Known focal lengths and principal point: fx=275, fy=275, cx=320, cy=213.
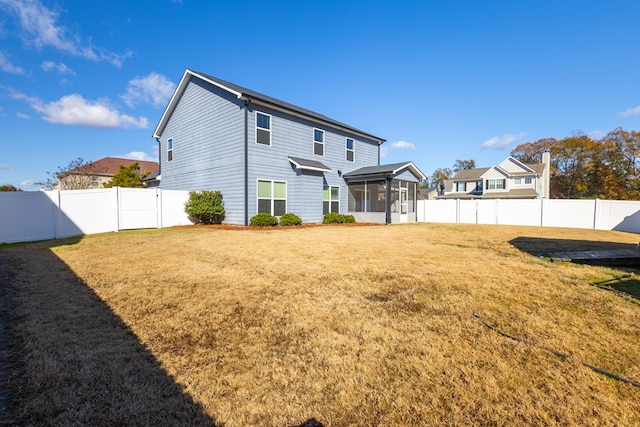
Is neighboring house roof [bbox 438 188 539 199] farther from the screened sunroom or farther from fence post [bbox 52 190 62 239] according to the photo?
fence post [bbox 52 190 62 239]

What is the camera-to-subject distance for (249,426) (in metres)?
1.78

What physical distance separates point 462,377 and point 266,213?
1306cm

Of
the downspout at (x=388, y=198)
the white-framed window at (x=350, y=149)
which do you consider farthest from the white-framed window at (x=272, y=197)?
the downspout at (x=388, y=198)

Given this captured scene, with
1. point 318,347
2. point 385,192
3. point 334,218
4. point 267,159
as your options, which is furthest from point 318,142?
point 318,347

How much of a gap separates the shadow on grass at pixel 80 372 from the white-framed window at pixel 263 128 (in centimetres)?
1174

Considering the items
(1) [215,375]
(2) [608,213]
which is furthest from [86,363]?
(2) [608,213]

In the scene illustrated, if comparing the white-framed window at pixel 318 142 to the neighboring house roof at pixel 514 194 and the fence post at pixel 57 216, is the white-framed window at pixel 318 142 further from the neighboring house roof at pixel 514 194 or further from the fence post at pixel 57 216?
the neighboring house roof at pixel 514 194

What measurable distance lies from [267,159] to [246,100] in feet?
10.0

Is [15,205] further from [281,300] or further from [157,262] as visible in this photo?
[281,300]

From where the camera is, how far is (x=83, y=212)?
11.6 meters

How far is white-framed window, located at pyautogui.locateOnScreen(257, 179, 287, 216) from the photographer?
48.2ft

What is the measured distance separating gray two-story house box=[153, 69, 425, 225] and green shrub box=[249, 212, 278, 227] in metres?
0.47

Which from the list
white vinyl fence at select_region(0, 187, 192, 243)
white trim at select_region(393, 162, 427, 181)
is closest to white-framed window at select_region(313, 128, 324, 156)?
white trim at select_region(393, 162, 427, 181)

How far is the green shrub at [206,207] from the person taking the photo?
14.5m
